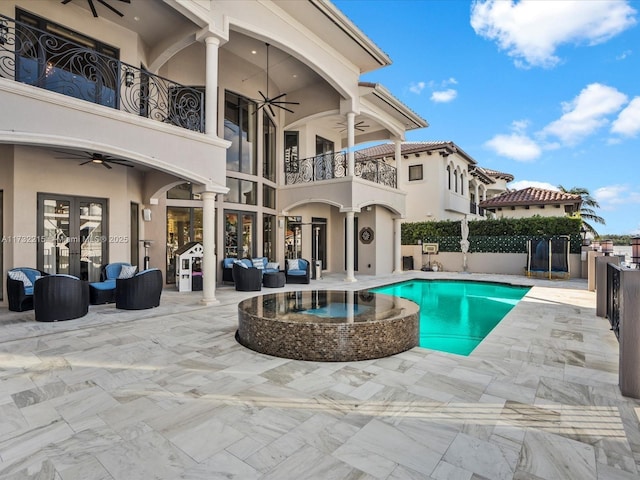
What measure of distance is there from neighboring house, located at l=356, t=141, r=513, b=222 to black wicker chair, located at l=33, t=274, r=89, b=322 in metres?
14.8

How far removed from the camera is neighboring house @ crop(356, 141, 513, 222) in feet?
63.6

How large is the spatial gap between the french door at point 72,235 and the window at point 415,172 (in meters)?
16.3

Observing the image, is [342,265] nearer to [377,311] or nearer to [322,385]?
[377,311]

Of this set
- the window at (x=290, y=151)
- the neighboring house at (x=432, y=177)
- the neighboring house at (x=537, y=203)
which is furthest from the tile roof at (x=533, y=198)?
the window at (x=290, y=151)

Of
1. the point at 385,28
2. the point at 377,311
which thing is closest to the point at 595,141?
the point at 385,28

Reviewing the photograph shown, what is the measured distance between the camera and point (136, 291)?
7.32 metres

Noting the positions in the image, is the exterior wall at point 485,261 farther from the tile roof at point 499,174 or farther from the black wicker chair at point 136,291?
the tile roof at point 499,174

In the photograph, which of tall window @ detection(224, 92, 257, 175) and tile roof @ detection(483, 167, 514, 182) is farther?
tile roof @ detection(483, 167, 514, 182)

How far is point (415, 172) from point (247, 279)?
45.7ft

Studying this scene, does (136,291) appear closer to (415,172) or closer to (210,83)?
(210,83)

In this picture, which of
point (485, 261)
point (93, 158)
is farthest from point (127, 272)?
point (485, 261)

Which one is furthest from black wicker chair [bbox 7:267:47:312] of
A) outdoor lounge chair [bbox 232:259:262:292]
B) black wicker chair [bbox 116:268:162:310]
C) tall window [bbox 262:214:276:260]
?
tall window [bbox 262:214:276:260]

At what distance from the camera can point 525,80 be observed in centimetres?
2277

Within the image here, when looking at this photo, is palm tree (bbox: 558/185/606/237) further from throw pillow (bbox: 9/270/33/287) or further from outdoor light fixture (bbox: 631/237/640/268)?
throw pillow (bbox: 9/270/33/287)
